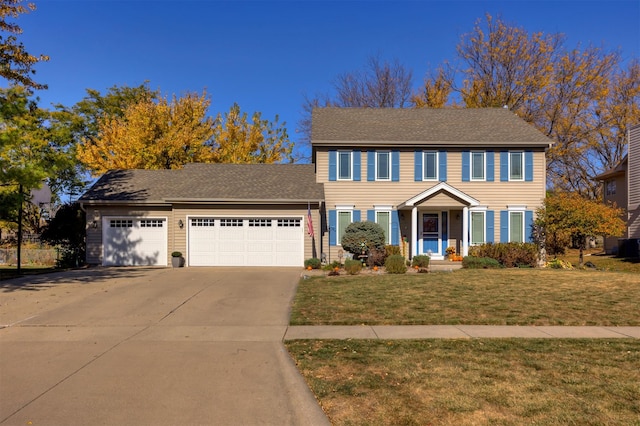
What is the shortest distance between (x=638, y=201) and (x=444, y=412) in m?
27.0

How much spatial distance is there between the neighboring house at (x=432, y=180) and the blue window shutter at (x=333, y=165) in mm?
47

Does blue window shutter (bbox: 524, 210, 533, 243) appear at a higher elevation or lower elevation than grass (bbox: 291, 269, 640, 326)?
higher

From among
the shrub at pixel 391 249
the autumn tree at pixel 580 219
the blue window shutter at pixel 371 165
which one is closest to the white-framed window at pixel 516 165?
the autumn tree at pixel 580 219

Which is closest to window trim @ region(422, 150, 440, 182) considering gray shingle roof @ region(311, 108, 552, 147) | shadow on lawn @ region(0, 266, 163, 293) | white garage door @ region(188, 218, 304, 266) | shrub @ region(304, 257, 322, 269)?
gray shingle roof @ region(311, 108, 552, 147)

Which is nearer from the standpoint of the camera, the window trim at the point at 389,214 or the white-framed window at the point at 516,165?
the window trim at the point at 389,214

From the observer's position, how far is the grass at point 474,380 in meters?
4.15

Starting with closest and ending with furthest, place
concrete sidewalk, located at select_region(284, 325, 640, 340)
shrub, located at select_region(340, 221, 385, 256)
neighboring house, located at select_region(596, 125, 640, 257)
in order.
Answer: concrete sidewalk, located at select_region(284, 325, 640, 340) < shrub, located at select_region(340, 221, 385, 256) < neighboring house, located at select_region(596, 125, 640, 257)

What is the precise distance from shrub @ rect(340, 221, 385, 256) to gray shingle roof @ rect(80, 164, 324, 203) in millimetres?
2102

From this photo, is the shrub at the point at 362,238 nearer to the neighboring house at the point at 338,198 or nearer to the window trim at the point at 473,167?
the neighboring house at the point at 338,198

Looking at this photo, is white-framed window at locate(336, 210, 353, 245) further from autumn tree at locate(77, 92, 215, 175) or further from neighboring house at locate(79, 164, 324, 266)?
autumn tree at locate(77, 92, 215, 175)

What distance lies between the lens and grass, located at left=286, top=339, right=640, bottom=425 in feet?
13.6

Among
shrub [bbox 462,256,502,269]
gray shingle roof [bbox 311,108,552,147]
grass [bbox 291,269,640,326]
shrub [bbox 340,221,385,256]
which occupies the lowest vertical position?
grass [bbox 291,269,640,326]

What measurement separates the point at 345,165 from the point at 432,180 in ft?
13.7

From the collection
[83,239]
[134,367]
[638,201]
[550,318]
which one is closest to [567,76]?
[638,201]
